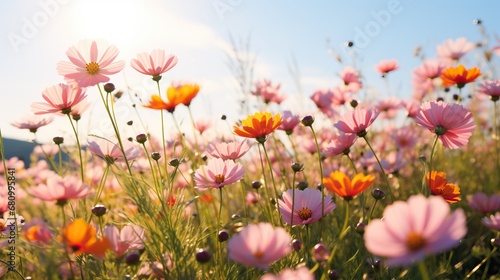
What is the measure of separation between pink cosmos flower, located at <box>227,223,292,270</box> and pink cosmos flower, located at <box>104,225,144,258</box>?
32 centimetres

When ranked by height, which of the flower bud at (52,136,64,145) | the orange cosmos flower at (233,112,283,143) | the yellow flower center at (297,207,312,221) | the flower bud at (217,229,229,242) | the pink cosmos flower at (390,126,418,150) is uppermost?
the flower bud at (52,136,64,145)

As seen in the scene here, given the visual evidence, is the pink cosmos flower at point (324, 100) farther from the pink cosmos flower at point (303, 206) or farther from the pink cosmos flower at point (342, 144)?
the pink cosmos flower at point (303, 206)

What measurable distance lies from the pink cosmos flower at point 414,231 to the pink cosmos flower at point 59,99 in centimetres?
78

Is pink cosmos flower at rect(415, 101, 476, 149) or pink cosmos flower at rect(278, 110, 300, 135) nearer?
pink cosmos flower at rect(415, 101, 476, 149)

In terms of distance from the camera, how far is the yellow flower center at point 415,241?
48 centimetres

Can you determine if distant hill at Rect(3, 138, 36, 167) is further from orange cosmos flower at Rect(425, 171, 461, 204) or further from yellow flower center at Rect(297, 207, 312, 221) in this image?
orange cosmos flower at Rect(425, 171, 461, 204)

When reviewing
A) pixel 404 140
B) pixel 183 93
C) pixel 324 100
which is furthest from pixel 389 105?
pixel 183 93

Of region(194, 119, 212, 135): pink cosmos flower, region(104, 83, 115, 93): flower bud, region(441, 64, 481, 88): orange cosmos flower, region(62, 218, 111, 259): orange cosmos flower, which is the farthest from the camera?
region(194, 119, 212, 135): pink cosmos flower

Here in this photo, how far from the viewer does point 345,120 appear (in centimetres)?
104

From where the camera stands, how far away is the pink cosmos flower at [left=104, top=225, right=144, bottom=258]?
831 millimetres

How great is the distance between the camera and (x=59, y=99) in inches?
40.7

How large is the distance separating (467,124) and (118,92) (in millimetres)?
1094

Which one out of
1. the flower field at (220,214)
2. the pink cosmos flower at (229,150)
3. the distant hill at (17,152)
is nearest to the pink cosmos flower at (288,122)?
the flower field at (220,214)

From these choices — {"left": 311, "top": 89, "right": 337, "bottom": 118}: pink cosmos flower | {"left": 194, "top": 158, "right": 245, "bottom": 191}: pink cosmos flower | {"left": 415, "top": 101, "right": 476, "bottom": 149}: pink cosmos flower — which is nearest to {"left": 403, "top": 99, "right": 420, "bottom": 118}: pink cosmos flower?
{"left": 311, "top": 89, "right": 337, "bottom": 118}: pink cosmos flower
